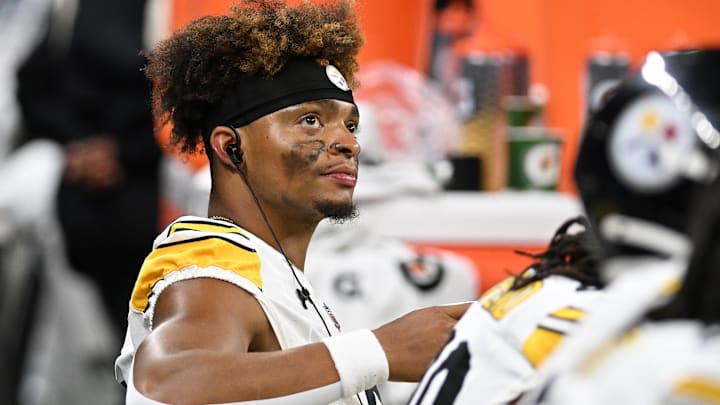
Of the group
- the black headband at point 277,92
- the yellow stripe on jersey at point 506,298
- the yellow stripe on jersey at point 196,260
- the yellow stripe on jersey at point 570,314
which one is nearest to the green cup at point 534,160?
the black headband at point 277,92

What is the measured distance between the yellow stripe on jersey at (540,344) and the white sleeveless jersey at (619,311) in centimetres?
31

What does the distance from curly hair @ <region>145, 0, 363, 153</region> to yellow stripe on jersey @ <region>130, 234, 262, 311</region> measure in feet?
1.14

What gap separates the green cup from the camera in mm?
4941

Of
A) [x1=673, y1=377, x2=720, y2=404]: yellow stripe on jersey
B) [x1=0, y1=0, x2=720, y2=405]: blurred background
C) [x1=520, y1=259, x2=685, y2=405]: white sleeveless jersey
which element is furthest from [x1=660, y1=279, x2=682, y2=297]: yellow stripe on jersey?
[x1=0, y1=0, x2=720, y2=405]: blurred background

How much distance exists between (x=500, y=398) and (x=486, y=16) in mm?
4365

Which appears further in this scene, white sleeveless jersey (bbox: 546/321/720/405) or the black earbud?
the black earbud

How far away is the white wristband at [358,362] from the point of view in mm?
1967

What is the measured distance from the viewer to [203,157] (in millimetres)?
5512

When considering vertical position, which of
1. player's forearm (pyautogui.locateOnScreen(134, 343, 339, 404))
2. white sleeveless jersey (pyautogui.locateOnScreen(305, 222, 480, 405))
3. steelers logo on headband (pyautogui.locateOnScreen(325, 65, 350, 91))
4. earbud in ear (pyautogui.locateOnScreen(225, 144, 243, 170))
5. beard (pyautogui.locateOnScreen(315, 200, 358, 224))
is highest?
steelers logo on headband (pyautogui.locateOnScreen(325, 65, 350, 91))

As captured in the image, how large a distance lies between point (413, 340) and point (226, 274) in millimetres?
314

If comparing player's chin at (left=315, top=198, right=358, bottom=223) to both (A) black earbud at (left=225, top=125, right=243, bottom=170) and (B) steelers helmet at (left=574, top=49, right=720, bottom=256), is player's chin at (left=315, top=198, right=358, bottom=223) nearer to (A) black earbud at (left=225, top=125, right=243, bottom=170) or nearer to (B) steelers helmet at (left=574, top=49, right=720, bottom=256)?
(A) black earbud at (left=225, top=125, right=243, bottom=170)

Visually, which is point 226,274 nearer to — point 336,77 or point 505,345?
point 336,77

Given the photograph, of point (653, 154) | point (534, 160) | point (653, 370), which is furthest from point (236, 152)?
point (534, 160)

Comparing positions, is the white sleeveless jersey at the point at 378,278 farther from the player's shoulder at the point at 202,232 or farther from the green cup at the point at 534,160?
the player's shoulder at the point at 202,232
